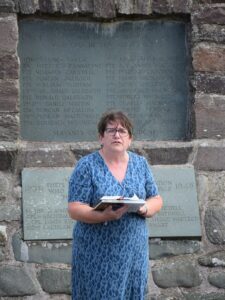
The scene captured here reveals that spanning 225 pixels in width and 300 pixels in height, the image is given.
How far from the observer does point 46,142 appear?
19.0 ft

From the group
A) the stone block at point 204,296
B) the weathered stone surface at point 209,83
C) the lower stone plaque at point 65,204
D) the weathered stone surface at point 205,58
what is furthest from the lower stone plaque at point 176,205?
the weathered stone surface at point 205,58

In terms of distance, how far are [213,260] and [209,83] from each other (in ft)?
4.34

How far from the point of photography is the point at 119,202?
3.66 m

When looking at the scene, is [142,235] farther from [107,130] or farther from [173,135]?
[173,135]

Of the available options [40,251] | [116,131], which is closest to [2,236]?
[40,251]

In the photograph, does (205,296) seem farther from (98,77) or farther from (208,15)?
(208,15)

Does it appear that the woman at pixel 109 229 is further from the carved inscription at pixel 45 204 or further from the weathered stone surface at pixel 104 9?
the weathered stone surface at pixel 104 9

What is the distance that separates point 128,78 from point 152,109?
0.30m

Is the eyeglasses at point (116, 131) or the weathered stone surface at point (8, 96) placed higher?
the weathered stone surface at point (8, 96)

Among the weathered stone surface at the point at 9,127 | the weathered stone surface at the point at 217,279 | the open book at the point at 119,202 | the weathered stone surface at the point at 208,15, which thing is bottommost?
the weathered stone surface at the point at 217,279

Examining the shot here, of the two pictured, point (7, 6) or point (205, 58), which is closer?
point (7, 6)

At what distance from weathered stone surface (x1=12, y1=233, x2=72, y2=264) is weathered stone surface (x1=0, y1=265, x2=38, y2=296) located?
3.6 inches

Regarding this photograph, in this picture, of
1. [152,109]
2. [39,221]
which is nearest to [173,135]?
[152,109]

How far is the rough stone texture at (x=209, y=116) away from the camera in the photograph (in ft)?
19.1
